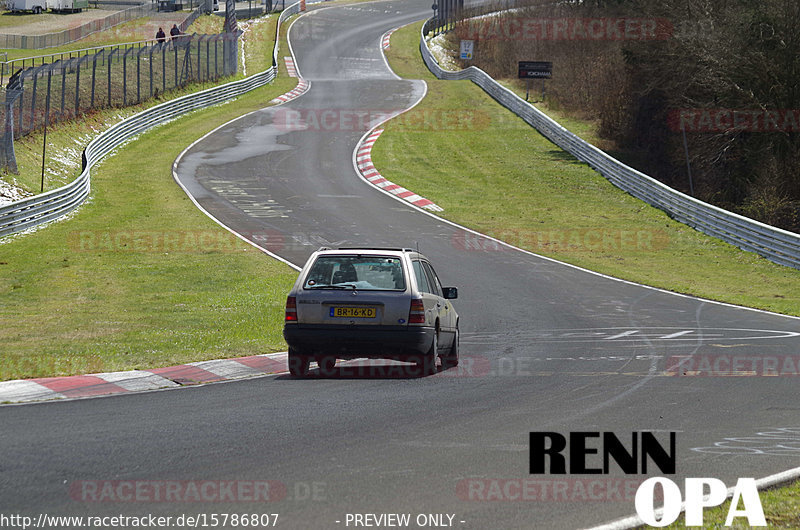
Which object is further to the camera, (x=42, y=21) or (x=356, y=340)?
(x=42, y=21)

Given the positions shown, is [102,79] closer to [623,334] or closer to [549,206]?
[549,206]

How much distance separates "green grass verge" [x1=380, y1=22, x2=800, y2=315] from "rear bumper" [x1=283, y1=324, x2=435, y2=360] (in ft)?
41.1

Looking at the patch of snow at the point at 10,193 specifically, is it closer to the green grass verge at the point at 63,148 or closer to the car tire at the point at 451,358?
the green grass verge at the point at 63,148

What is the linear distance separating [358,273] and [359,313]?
658mm

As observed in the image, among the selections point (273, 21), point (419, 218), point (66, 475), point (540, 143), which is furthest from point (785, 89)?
point (273, 21)

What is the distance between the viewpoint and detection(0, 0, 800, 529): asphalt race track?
20.6ft

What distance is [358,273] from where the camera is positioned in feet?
A: 38.3

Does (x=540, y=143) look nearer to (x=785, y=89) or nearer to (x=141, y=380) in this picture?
(x=785, y=89)

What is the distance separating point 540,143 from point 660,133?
5.80m

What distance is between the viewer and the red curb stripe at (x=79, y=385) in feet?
32.7

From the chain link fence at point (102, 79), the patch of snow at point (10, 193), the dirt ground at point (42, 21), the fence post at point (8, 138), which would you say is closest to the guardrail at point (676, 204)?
the chain link fence at point (102, 79)

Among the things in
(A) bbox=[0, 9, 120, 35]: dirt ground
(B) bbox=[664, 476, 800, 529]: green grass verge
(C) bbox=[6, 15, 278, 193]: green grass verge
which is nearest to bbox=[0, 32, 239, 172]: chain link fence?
(C) bbox=[6, 15, 278, 193]: green grass verge

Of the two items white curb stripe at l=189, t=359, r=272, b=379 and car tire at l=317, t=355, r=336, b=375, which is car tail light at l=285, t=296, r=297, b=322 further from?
white curb stripe at l=189, t=359, r=272, b=379

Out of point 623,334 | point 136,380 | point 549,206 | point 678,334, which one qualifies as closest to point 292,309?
point 136,380
